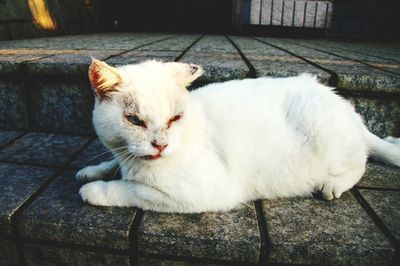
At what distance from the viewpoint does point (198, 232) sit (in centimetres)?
112

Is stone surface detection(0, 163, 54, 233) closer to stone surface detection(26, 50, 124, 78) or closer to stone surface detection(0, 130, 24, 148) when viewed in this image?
stone surface detection(0, 130, 24, 148)

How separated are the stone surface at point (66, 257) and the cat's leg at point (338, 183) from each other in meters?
0.87

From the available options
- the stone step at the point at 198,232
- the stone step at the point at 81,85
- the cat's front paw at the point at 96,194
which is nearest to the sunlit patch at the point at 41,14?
the stone step at the point at 81,85

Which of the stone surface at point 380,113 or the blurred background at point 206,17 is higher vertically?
the blurred background at point 206,17

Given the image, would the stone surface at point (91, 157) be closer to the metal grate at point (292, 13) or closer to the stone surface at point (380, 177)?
the stone surface at point (380, 177)

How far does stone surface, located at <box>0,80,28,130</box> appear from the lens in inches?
76.6

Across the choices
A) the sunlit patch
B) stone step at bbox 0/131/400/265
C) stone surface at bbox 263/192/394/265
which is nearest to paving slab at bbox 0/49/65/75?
stone step at bbox 0/131/400/265

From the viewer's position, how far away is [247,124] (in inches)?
54.5

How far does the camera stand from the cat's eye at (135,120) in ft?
3.74

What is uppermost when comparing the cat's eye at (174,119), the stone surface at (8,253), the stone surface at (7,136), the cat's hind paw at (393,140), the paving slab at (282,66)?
the paving slab at (282,66)

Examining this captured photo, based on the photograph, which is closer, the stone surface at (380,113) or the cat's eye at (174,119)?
the cat's eye at (174,119)

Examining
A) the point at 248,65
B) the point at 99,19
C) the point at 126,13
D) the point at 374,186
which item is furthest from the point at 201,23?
the point at 374,186

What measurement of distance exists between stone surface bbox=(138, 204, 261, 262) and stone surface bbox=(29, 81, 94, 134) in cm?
102

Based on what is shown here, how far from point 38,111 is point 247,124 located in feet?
4.48
